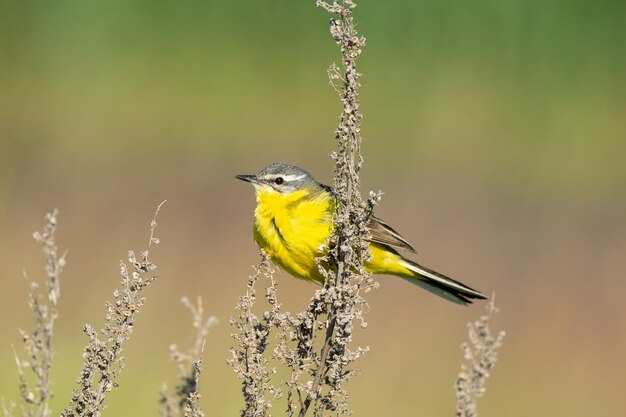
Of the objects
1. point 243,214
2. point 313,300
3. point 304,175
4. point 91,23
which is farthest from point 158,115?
point 313,300

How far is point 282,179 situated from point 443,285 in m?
0.94

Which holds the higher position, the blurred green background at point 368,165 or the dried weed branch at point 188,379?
the blurred green background at point 368,165

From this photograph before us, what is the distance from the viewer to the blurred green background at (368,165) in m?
7.18

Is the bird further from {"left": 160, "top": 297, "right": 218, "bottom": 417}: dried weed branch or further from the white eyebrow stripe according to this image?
{"left": 160, "top": 297, "right": 218, "bottom": 417}: dried weed branch

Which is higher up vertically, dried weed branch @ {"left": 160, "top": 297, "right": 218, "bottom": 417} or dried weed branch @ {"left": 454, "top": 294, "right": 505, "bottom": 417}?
dried weed branch @ {"left": 454, "top": 294, "right": 505, "bottom": 417}

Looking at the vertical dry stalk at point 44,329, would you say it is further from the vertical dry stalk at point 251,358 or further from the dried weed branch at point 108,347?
the vertical dry stalk at point 251,358

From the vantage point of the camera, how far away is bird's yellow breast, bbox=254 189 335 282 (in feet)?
17.1

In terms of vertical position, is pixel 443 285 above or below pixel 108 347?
above

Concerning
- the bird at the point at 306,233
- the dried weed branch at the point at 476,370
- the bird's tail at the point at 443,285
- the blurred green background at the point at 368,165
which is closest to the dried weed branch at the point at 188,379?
the dried weed branch at the point at 476,370

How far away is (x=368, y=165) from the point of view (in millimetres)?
10219

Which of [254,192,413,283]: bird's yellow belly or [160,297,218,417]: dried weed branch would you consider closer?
[160,297,218,417]: dried weed branch

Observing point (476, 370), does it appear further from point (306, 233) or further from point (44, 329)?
point (306, 233)

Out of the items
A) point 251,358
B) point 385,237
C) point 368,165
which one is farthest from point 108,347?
point 368,165

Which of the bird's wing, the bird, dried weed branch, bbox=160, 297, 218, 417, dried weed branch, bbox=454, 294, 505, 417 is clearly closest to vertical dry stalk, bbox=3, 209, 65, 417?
dried weed branch, bbox=160, 297, 218, 417
